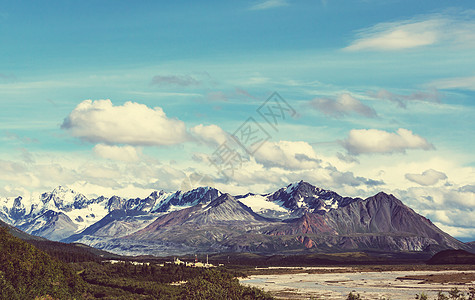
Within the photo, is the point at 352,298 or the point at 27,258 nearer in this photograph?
the point at 352,298

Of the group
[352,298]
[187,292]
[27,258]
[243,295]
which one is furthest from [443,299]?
[27,258]

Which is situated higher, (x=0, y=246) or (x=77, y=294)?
(x=0, y=246)

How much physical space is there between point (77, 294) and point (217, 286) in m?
59.1

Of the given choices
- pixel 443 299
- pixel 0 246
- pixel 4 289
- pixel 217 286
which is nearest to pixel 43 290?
pixel 4 289

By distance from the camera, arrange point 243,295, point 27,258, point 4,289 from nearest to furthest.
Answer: point 4,289
point 243,295
point 27,258

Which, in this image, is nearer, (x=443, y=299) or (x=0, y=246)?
(x=443, y=299)

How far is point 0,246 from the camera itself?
634ft

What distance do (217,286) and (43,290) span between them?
48522mm

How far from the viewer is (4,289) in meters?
142

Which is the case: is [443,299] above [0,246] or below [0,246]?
below

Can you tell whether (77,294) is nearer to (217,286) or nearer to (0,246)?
(0,246)

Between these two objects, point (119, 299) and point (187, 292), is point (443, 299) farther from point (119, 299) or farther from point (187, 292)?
point (119, 299)

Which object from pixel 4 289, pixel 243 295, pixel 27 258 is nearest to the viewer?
pixel 4 289

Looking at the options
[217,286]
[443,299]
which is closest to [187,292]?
[217,286]
